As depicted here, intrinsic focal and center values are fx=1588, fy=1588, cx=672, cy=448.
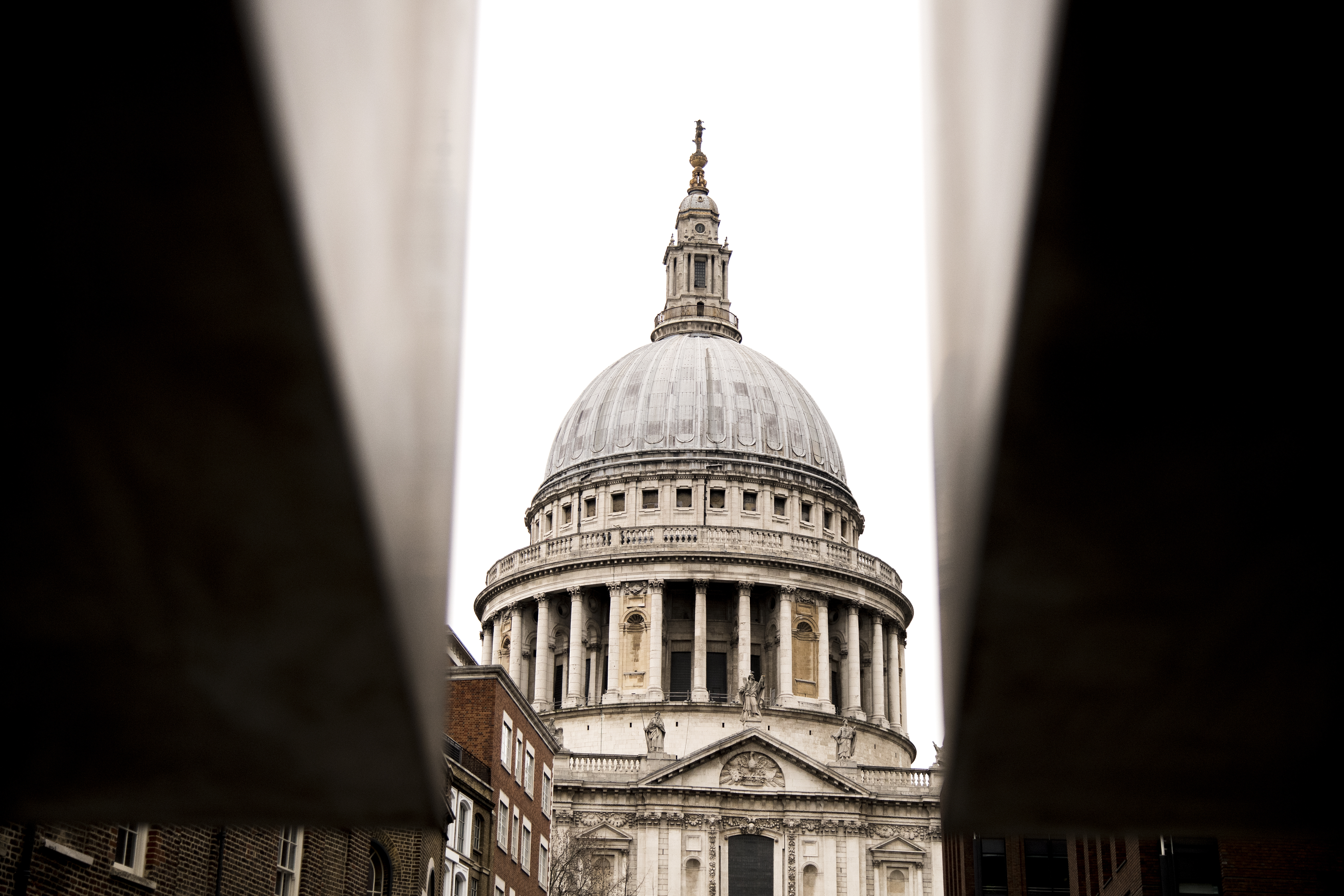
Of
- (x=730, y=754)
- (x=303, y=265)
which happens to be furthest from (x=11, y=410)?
(x=730, y=754)

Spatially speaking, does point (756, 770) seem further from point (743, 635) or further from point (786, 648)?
point (743, 635)

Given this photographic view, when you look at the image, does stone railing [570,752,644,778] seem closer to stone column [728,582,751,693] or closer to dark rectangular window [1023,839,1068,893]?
stone column [728,582,751,693]

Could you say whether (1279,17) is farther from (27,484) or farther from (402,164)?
(27,484)

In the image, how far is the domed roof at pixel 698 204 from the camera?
385 feet

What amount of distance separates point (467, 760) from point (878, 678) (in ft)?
197

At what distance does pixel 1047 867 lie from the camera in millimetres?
44406

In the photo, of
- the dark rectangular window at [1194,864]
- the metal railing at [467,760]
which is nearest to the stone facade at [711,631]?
the metal railing at [467,760]

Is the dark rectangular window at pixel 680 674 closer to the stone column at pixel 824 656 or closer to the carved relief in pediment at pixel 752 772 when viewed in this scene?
the stone column at pixel 824 656

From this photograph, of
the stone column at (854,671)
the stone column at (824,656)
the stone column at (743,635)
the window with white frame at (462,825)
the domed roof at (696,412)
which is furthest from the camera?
the domed roof at (696,412)

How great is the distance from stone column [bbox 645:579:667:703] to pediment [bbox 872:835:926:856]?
18.1m

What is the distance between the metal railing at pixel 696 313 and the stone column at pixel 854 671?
26216 mm

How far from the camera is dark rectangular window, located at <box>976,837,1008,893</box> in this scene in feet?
154

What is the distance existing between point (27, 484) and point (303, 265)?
1.69 m

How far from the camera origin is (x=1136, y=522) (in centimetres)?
534
